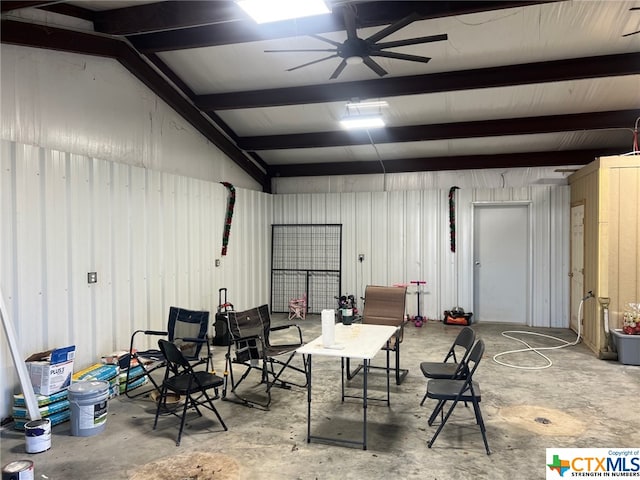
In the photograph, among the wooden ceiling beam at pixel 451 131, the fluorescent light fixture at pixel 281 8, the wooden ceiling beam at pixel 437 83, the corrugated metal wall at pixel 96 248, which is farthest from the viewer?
the wooden ceiling beam at pixel 451 131

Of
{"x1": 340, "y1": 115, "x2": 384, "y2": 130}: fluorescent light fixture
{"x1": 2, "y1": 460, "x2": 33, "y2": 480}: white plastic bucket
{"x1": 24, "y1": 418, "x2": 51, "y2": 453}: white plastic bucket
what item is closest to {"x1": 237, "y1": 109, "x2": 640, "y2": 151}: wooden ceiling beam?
{"x1": 340, "y1": 115, "x2": 384, "y2": 130}: fluorescent light fixture

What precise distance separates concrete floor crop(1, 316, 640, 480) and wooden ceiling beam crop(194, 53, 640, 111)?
3.43 m

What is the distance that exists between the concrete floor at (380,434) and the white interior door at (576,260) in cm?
206

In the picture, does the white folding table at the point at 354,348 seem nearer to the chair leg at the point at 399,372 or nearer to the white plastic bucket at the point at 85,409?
the chair leg at the point at 399,372

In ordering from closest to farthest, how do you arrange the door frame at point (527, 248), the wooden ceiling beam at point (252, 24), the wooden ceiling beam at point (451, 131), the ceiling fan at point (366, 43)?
1. the ceiling fan at point (366, 43)
2. the wooden ceiling beam at point (252, 24)
3. the wooden ceiling beam at point (451, 131)
4. the door frame at point (527, 248)

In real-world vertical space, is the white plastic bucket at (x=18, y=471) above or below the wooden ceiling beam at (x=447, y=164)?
below

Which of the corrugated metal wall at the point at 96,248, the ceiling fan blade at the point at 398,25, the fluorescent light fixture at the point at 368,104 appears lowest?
the corrugated metal wall at the point at 96,248

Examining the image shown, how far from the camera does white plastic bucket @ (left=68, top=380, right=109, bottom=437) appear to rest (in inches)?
134

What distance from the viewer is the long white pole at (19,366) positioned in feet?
11.1

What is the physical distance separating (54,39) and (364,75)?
3.44m

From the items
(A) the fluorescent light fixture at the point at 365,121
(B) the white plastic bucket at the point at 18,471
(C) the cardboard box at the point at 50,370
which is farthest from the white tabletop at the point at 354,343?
(A) the fluorescent light fixture at the point at 365,121

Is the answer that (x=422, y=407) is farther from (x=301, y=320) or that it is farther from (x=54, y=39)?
(x=54, y=39)

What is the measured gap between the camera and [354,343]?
3.56 meters

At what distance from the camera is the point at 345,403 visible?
406 centimetres
